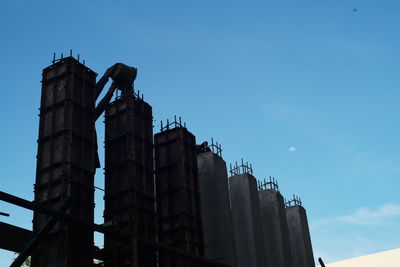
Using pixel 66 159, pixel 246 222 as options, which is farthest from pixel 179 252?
pixel 246 222

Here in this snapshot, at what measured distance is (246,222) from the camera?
107ft

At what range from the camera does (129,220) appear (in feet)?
78.1

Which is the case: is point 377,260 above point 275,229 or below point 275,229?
above

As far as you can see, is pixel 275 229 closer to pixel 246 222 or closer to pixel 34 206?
pixel 246 222

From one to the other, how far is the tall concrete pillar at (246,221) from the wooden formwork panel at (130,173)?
8754mm

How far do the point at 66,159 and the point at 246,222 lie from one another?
14.9 meters

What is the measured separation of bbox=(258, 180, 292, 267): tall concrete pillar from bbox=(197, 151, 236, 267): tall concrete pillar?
6.35 m

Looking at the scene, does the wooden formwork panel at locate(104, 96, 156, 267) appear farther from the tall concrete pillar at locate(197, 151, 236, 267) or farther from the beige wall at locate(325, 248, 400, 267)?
the beige wall at locate(325, 248, 400, 267)

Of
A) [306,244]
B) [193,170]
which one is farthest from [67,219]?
[306,244]

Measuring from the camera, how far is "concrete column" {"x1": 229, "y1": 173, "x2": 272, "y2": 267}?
31.9 m

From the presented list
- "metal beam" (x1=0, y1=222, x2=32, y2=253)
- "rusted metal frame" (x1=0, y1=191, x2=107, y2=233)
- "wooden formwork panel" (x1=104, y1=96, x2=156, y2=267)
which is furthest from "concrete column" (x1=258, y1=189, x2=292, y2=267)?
"rusted metal frame" (x1=0, y1=191, x2=107, y2=233)

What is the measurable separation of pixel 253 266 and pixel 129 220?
35.6 feet

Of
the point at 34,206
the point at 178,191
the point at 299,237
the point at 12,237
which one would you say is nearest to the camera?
the point at 34,206

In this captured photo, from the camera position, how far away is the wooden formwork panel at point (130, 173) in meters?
24.0
